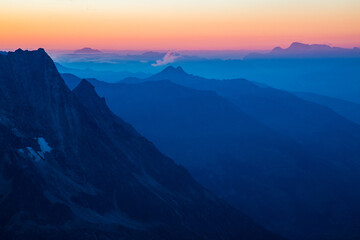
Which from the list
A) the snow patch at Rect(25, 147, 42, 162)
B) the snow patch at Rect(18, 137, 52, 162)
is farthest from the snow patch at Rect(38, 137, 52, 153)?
the snow patch at Rect(25, 147, 42, 162)

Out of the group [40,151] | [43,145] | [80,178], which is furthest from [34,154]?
[80,178]

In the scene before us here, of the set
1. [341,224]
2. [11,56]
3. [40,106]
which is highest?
[11,56]

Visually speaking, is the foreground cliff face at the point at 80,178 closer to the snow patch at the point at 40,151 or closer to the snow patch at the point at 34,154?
the snow patch at the point at 34,154

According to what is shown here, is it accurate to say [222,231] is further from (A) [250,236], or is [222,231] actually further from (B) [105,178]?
(B) [105,178]

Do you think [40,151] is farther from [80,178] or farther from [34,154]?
[80,178]

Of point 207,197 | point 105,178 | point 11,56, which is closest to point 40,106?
point 11,56

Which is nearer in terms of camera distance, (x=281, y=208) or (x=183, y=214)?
(x=183, y=214)

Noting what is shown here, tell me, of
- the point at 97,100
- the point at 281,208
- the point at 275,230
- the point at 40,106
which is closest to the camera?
the point at 40,106

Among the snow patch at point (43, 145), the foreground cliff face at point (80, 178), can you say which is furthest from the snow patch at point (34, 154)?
the snow patch at point (43, 145)

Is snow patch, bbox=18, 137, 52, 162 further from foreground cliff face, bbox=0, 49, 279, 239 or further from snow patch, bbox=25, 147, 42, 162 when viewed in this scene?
foreground cliff face, bbox=0, 49, 279, 239
